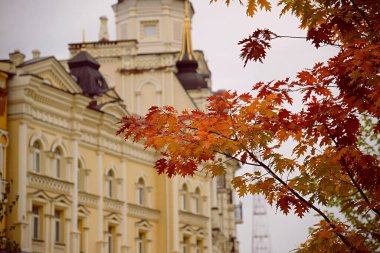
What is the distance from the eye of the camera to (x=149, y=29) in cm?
5406

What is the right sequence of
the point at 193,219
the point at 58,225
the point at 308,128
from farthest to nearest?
the point at 193,219, the point at 58,225, the point at 308,128

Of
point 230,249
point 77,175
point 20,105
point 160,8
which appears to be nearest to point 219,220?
point 230,249

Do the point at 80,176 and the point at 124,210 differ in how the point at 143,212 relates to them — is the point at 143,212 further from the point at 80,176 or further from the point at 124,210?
the point at 80,176

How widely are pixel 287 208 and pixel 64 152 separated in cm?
2828

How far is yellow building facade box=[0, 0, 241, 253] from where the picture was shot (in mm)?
35312

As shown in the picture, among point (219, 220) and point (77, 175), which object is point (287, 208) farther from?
point (219, 220)

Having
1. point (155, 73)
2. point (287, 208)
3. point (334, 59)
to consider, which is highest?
point (155, 73)

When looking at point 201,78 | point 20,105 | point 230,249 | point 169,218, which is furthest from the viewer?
point 230,249

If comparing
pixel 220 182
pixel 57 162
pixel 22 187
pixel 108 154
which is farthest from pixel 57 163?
pixel 220 182

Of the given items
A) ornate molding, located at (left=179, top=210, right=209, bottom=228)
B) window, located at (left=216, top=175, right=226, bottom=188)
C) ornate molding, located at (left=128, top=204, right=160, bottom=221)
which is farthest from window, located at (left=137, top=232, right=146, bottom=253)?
window, located at (left=216, top=175, right=226, bottom=188)

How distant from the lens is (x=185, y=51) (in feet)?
172

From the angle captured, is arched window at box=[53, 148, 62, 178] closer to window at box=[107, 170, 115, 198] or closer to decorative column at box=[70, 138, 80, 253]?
decorative column at box=[70, 138, 80, 253]

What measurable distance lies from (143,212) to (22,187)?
1169cm

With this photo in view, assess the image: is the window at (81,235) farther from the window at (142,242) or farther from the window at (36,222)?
the window at (142,242)
